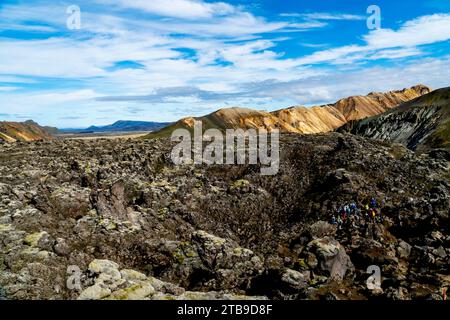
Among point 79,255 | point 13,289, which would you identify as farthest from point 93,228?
point 13,289

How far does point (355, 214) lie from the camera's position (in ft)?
127

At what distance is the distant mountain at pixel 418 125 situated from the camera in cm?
11581

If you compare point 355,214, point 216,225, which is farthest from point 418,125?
point 216,225

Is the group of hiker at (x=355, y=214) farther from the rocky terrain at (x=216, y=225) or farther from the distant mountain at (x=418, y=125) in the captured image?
the distant mountain at (x=418, y=125)

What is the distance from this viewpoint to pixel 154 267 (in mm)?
31891

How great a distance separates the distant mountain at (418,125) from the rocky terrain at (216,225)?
223 feet

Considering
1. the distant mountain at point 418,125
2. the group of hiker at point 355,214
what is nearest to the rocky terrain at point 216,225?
the group of hiker at point 355,214

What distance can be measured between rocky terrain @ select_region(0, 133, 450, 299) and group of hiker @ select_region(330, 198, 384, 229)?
49 cm

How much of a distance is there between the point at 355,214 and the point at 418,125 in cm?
11608

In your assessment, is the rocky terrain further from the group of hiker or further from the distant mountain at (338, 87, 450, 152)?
the distant mountain at (338, 87, 450, 152)

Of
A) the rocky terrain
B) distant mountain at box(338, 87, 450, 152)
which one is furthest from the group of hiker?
distant mountain at box(338, 87, 450, 152)

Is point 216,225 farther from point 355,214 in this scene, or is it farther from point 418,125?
point 418,125

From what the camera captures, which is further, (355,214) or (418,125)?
(418,125)
